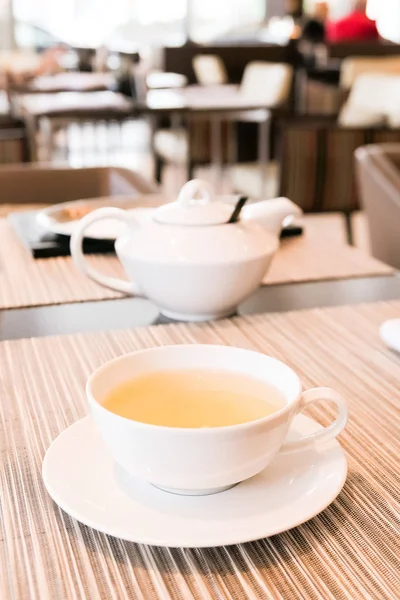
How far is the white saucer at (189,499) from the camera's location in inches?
15.7

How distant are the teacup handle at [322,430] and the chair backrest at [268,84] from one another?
12.3ft

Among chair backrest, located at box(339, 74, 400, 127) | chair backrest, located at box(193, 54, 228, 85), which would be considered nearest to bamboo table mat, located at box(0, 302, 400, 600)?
chair backrest, located at box(339, 74, 400, 127)

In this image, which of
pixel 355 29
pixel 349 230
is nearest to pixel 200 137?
pixel 349 230

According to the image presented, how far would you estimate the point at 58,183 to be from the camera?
176 centimetres

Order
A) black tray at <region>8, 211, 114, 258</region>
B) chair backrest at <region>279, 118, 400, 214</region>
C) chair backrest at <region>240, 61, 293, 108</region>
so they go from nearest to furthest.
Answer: black tray at <region>8, 211, 114, 258</region>, chair backrest at <region>279, 118, 400, 214</region>, chair backrest at <region>240, 61, 293, 108</region>

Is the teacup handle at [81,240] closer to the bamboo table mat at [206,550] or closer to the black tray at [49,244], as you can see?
the bamboo table mat at [206,550]

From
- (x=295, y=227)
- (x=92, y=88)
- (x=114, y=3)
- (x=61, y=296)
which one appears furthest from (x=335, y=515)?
(x=114, y=3)

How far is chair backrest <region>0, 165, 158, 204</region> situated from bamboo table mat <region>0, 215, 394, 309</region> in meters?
0.63

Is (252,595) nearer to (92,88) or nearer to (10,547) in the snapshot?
(10,547)

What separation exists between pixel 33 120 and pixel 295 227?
243cm

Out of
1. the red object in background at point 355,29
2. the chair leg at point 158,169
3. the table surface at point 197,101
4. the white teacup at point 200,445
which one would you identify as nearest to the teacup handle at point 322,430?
the white teacup at point 200,445

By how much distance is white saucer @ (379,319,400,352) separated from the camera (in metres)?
0.69

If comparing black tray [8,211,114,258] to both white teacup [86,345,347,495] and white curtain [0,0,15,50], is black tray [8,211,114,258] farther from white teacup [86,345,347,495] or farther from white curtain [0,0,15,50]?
white curtain [0,0,15,50]

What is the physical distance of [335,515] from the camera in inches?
17.2
